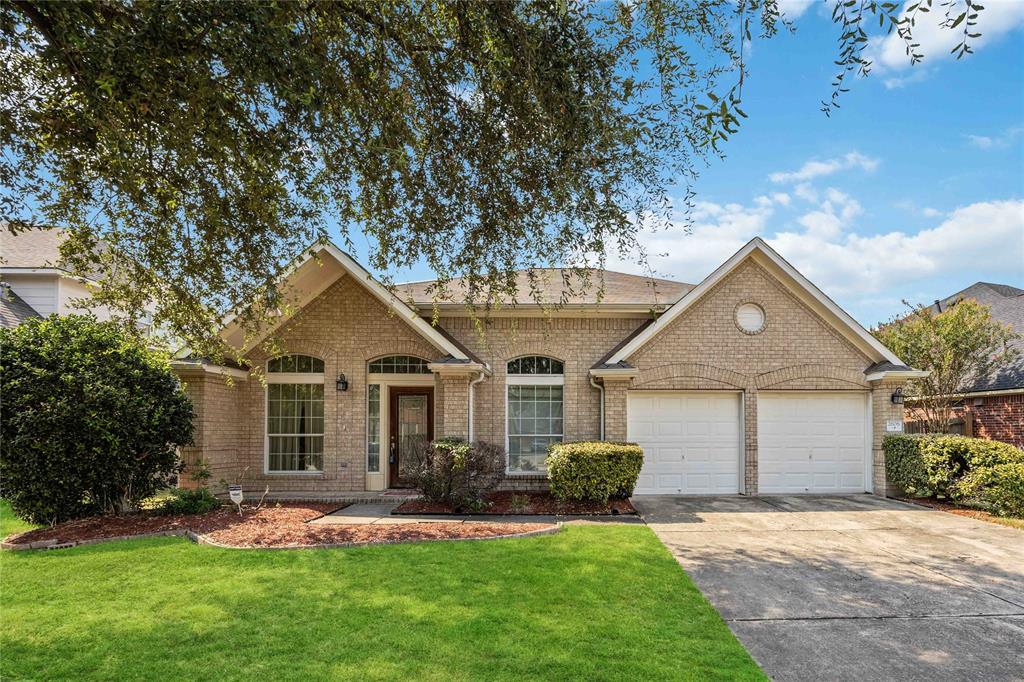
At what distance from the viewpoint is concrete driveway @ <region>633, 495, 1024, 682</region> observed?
4852mm

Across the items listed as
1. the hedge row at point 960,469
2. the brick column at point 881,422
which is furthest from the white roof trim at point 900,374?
the hedge row at point 960,469

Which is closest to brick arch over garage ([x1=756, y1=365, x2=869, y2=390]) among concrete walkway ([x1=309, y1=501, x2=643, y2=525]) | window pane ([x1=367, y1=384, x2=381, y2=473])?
concrete walkway ([x1=309, y1=501, x2=643, y2=525])

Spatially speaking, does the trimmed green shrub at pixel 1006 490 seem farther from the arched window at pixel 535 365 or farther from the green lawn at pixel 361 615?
the arched window at pixel 535 365

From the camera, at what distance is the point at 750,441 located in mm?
12930

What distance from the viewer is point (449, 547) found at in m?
7.89

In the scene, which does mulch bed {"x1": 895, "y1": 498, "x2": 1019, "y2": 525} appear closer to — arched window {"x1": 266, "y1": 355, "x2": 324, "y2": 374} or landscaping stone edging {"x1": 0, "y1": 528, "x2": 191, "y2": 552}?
arched window {"x1": 266, "y1": 355, "x2": 324, "y2": 374}

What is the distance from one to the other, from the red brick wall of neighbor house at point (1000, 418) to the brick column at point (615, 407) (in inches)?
422

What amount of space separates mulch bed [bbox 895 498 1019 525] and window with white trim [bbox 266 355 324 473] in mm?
12655

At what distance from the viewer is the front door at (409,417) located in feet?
43.4

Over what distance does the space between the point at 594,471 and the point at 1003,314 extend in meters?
16.5

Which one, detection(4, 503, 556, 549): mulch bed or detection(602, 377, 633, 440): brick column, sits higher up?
detection(602, 377, 633, 440): brick column

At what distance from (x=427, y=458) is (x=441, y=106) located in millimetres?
6628

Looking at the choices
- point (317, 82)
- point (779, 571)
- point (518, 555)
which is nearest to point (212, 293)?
point (317, 82)

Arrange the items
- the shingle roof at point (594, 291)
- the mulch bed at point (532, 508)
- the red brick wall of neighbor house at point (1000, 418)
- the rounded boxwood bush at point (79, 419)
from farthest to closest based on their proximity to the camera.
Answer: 1. the red brick wall of neighbor house at point (1000, 418)
2. the shingle roof at point (594, 291)
3. the mulch bed at point (532, 508)
4. the rounded boxwood bush at point (79, 419)
